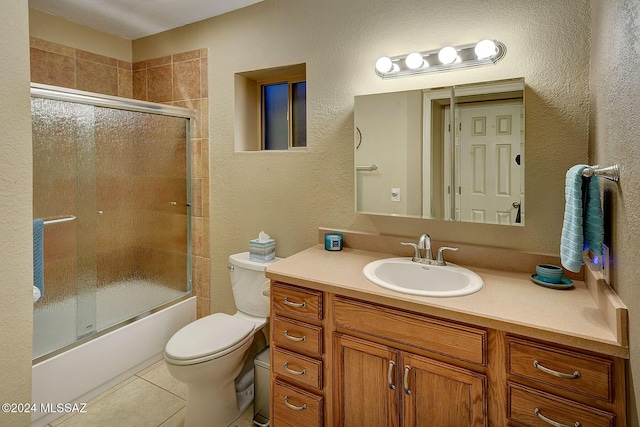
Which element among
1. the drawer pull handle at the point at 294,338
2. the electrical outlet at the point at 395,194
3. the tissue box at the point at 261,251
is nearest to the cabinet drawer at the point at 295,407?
the drawer pull handle at the point at 294,338

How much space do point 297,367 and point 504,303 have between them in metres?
0.89

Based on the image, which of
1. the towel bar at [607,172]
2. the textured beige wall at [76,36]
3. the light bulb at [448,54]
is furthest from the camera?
the textured beige wall at [76,36]

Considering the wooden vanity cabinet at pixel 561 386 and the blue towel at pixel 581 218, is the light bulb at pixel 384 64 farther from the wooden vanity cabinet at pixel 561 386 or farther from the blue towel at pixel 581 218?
the wooden vanity cabinet at pixel 561 386

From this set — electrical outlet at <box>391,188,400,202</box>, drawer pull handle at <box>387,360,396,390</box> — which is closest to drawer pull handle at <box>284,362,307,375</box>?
drawer pull handle at <box>387,360,396,390</box>

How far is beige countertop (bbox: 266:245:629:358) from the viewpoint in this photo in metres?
1.02

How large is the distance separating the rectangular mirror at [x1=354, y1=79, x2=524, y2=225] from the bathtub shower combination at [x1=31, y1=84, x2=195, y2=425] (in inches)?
55.9

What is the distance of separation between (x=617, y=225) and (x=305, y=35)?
177 centimetres

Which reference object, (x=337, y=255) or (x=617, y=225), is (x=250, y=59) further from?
(x=617, y=225)

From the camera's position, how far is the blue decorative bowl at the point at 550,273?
1.38 metres

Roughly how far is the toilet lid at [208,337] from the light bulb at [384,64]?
1530 mm

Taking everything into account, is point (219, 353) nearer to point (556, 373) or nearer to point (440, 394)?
point (440, 394)

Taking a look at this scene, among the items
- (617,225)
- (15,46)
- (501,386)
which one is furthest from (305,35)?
(501,386)

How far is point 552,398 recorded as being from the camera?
1.06 meters

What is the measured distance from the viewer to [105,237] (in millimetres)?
2143
